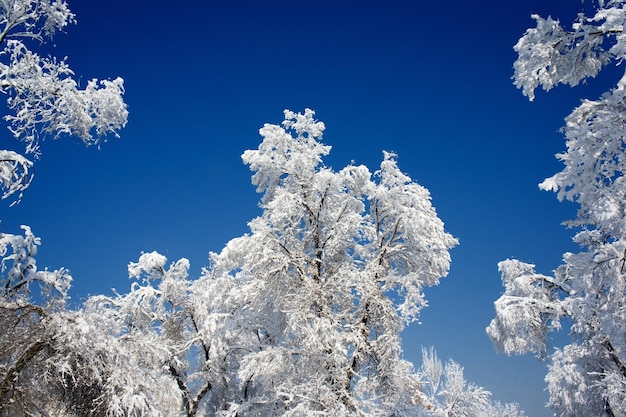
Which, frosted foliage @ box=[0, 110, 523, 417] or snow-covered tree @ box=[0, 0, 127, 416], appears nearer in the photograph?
snow-covered tree @ box=[0, 0, 127, 416]

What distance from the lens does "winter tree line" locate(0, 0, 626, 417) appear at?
650 centimetres

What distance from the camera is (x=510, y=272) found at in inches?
607

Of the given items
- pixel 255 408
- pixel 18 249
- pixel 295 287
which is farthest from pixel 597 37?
pixel 255 408

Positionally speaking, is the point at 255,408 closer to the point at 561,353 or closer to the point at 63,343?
the point at 63,343

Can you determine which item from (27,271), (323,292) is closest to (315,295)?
(323,292)

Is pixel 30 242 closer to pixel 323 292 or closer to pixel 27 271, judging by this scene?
pixel 27 271

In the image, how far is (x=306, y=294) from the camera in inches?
505

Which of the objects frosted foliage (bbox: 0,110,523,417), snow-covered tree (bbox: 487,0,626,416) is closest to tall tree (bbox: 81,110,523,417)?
frosted foliage (bbox: 0,110,523,417)

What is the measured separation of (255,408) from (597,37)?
12.8 m

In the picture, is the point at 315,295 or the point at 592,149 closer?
the point at 592,149

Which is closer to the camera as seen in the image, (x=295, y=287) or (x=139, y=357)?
(x=139, y=357)

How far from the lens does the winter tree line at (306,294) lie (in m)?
6.50

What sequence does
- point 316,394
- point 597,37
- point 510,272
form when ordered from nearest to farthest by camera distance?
1. point 597,37
2. point 316,394
3. point 510,272

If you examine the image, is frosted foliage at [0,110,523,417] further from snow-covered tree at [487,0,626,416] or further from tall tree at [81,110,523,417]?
snow-covered tree at [487,0,626,416]
